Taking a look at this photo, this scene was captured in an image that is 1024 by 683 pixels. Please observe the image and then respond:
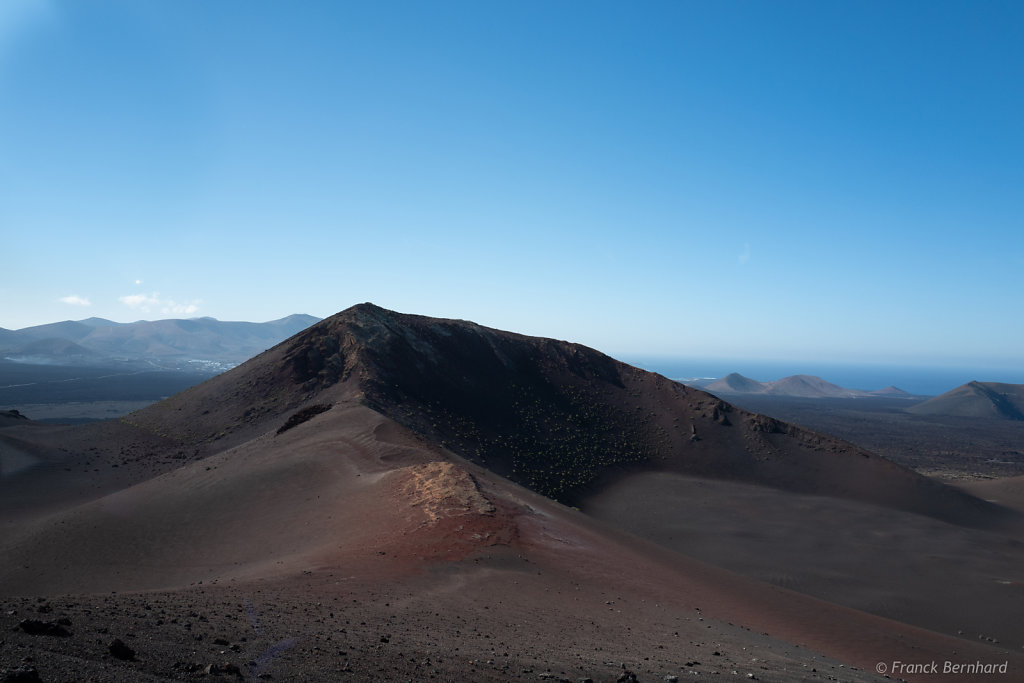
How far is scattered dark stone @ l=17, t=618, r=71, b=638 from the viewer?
7.18 m

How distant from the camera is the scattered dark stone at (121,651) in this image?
→ 696cm

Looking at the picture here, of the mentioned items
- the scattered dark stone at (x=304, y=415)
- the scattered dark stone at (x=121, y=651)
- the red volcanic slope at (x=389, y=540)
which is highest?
the scattered dark stone at (x=304, y=415)

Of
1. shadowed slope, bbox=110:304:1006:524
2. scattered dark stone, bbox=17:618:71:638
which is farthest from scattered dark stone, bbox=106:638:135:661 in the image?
shadowed slope, bbox=110:304:1006:524

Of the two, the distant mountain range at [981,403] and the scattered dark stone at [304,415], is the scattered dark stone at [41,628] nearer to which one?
the scattered dark stone at [304,415]

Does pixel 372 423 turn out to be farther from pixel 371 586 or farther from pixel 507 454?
pixel 371 586

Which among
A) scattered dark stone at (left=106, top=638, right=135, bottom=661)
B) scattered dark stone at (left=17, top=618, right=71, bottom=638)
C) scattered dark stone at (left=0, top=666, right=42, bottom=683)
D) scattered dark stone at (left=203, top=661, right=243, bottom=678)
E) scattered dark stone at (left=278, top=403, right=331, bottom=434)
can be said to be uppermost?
scattered dark stone at (left=278, top=403, right=331, bottom=434)

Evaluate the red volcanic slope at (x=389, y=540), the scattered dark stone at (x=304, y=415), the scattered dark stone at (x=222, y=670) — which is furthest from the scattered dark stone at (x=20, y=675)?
the scattered dark stone at (x=304, y=415)

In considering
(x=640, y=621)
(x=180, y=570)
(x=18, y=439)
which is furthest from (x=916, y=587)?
(x=18, y=439)

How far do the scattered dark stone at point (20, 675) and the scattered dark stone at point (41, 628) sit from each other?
162cm

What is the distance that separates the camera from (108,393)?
118m

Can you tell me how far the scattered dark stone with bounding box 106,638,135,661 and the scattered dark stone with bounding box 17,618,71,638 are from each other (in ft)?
2.84

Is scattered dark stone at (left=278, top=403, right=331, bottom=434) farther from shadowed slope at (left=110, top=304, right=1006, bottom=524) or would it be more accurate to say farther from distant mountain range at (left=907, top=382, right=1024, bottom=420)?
distant mountain range at (left=907, top=382, right=1024, bottom=420)

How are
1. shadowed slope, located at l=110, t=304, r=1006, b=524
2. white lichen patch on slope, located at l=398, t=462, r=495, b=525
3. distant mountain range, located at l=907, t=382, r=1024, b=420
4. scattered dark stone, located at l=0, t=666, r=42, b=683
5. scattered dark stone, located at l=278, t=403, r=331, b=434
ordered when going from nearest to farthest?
scattered dark stone, located at l=0, t=666, r=42, b=683, white lichen patch on slope, located at l=398, t=462, r=495, b=525, scattered dark stone, located at l=278, t=403, r=331, b=434, shadowed slope, located at l=110, t=304, r=1006, b=524, distant mountain range, located at l=907, t=382, r=1024, b=420

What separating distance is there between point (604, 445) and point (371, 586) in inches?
1333
